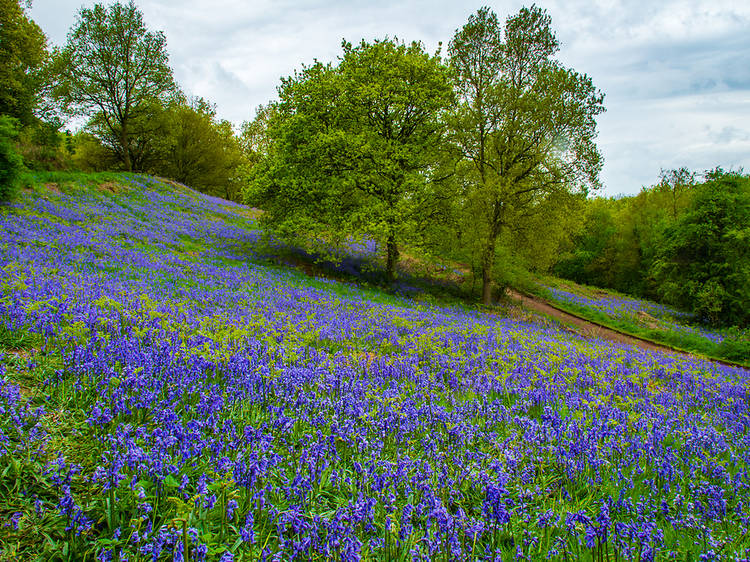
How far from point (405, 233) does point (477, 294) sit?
8.94 m

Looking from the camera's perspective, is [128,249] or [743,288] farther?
[743,288]

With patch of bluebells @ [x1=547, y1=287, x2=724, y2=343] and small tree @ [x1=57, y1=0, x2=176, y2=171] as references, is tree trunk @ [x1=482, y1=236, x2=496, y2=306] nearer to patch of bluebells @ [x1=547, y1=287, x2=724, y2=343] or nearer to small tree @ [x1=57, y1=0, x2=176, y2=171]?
patch of bluebells @ [x1=547, y1=287, x2=724, y2=343]

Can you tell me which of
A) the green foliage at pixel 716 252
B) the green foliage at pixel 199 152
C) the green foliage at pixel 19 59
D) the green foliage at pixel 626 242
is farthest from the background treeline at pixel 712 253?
the green foliage at pixel 199 152

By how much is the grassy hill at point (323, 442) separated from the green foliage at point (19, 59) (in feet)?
81.3

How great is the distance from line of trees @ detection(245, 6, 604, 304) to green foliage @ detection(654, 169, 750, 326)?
1052 cm

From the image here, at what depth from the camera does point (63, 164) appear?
26.6 m

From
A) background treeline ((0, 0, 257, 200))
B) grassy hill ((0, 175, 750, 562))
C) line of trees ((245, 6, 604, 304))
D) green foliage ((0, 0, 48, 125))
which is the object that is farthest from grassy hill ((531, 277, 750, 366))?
green foliage ((0, 0, 48, 125))

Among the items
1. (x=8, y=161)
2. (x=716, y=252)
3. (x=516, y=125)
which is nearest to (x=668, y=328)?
(x=716, y=252)

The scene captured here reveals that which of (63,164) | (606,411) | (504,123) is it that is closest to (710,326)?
(504,123)

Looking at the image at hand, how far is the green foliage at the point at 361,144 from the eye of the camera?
671 inches

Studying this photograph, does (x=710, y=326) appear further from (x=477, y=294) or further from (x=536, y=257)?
(x=477, y=294)

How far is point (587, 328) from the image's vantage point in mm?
20234

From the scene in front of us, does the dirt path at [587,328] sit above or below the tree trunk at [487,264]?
below

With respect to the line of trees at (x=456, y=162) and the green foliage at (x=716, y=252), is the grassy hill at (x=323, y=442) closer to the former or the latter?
the line of trees at (x=456, y=162)
